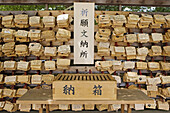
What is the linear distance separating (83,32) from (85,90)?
5.98 feet

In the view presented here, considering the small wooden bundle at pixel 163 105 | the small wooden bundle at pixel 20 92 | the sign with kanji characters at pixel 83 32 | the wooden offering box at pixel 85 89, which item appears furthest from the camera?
the small wooden bundle at pixel 163 105

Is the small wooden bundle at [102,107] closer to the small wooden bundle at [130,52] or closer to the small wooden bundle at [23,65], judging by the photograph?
the small wooden bundle at [130,52]

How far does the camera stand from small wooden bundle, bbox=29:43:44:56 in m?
3.86

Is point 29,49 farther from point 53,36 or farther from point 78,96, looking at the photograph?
point 78,96

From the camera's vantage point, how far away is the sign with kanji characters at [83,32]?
12.3ft

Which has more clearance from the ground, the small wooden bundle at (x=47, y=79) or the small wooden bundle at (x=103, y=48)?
the small wooden bundle at (x=103, y=48)

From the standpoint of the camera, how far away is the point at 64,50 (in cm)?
392

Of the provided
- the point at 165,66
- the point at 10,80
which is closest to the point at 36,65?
the point at 10,80

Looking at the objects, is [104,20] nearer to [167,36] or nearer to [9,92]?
[167,36]

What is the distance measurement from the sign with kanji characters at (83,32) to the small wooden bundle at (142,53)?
134 centimetres

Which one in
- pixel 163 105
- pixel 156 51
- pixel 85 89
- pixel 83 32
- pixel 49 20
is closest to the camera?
pixel 85 89

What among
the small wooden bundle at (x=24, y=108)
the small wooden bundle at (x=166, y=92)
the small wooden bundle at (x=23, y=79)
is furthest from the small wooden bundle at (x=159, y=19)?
the small wooden bundle at (x=24, y=108)

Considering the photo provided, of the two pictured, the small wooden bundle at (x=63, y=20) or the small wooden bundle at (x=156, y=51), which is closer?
the small wooden bundle at (x=63, y=20)

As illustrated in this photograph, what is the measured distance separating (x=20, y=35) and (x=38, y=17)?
2.31 ft
